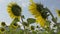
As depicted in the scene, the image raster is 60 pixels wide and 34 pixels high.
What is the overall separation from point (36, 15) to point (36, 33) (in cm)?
18

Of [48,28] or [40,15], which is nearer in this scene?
[48,28]

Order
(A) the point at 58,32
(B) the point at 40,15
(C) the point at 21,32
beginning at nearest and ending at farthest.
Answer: (A) the point at 58,32, (B) the point at 40,15, (C) the point at 21,32

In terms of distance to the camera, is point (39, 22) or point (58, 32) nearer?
point (58, 32)

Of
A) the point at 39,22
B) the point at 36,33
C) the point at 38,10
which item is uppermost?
the point at 38,10

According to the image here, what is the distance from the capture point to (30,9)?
4.43 feet

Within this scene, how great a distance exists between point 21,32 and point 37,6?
26cm

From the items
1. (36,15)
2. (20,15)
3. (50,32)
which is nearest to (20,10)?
(20,15)

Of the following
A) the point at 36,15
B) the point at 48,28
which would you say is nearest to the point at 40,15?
the point at 36,15

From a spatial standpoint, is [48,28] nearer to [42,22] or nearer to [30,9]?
[42,22]

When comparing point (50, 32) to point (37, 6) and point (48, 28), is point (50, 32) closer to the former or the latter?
point (48, 28)


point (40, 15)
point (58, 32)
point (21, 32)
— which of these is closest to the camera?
point (58, 32)

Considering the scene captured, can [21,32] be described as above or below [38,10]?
below

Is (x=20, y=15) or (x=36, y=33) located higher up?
(x=20, y=15)

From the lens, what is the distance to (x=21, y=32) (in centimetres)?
138
